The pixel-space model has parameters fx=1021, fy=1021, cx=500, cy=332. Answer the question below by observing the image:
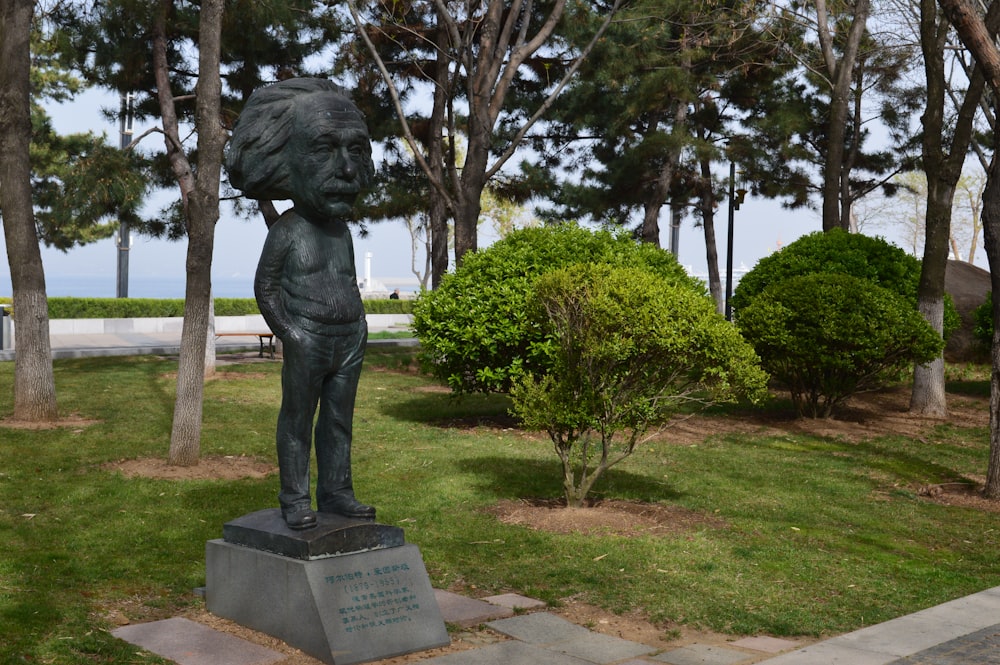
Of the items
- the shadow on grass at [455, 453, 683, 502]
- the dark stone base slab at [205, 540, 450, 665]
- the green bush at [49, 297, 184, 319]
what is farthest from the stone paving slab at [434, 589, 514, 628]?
the green bush at [49, 297, 184, 319]

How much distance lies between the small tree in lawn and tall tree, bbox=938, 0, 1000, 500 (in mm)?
2973

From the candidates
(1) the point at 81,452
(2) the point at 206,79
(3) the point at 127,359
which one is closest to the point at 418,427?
(1) the point at 81,452

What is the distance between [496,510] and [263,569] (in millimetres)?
3616

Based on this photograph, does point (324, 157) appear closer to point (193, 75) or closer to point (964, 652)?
point (964, 652)

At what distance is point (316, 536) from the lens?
17.6 ft

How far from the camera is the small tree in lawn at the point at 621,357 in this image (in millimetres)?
8344

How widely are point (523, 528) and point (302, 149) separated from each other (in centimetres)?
398

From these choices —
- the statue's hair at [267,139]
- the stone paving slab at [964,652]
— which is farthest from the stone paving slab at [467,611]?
the statue's hair at [267,139]

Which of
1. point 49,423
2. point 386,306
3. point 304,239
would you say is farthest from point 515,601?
point 386,306

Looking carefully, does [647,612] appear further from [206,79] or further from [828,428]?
[828,428]

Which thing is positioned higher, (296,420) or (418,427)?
(296,420)

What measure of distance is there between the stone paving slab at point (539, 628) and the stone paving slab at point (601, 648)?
0.07 metres

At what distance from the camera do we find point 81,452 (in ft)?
35.6

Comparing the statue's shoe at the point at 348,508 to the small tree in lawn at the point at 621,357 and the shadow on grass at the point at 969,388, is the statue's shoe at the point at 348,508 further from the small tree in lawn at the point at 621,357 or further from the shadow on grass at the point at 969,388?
the shadow on grass at the point at 969,388
